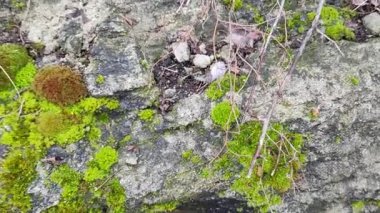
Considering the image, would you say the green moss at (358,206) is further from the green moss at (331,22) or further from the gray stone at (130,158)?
the gray stone at (130,158)

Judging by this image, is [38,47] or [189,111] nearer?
[189,111]

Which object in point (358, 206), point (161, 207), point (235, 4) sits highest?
point (235, 4)

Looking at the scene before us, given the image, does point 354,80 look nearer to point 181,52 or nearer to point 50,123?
point 181,52

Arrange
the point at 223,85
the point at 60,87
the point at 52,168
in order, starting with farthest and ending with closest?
the point at 223,85
the point at 60,87
the point at 52,168

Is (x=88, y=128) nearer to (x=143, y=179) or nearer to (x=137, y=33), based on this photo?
(x=143, y=179)

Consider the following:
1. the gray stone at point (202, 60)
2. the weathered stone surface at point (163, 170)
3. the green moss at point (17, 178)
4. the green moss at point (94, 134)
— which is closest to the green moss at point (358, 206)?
the weathered stone surface at point (163, 170)

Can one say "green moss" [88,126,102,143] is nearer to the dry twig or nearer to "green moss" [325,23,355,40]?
the dry twig

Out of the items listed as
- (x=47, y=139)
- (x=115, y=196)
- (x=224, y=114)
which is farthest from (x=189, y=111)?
(x=47, y=139)
